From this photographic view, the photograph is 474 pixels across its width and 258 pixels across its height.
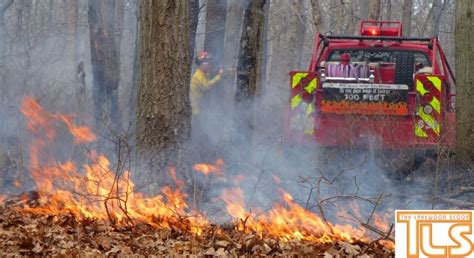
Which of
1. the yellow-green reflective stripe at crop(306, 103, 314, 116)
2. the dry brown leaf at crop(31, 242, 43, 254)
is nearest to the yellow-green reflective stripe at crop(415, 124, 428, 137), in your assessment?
the yellow-green reflective stripe at crop(306, 103, 314, 116)

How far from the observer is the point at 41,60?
18.2 meters

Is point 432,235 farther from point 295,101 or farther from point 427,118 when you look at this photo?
point 295,101

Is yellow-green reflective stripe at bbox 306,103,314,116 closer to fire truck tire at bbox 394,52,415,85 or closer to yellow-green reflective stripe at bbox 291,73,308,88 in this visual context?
yellow-green reflective stripe at bbox 291,73,308,88

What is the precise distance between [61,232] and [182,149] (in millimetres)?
1907

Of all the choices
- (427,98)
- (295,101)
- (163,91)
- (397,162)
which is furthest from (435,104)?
(163,91)

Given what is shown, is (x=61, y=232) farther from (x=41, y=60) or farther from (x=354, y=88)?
(x=41, y=60)

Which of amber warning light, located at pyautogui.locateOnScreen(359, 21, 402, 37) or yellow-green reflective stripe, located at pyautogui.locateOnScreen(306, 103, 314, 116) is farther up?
amber warning light, located at pyautogui.locateOnScreen(359, 21, 402, 37)

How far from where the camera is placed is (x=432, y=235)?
4.43 meters

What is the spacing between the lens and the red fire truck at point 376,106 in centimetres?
1088

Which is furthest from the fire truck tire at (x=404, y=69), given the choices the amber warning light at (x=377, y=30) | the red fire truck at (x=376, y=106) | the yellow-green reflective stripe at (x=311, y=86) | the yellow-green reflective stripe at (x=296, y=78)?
the amber warning light at (x=377, y=30)

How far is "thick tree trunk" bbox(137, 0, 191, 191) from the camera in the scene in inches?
338

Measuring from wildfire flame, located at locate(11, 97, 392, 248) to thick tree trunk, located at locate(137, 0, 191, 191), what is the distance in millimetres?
213

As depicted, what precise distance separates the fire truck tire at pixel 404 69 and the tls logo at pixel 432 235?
7123 millimetres

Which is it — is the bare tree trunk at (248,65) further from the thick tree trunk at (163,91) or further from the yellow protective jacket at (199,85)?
the thick tree trunk at (163,91)
